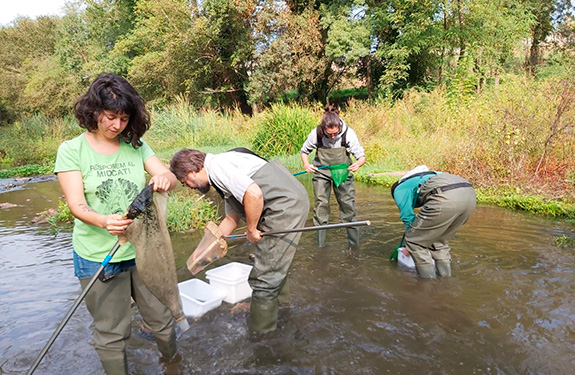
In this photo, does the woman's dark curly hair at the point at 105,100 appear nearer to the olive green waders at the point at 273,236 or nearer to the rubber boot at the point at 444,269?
the olive green waders at the point at 273,236

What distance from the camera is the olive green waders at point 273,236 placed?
2766 millimetres

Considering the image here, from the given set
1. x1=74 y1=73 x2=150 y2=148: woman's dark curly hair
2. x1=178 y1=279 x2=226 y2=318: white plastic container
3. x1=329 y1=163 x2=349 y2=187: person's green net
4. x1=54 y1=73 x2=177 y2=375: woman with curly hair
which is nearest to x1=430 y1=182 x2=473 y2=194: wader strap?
x1=329 y1=163 x2=349 y2=187: person's green net

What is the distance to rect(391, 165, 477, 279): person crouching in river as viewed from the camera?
3.58 meters

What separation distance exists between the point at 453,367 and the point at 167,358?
2.04 meters

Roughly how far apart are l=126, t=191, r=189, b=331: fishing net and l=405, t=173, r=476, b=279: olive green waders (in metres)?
2.43

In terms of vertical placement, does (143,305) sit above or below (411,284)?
above

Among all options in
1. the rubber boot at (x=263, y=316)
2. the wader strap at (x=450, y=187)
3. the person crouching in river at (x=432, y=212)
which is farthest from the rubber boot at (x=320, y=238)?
the rubber boot at (x=263, y=316)

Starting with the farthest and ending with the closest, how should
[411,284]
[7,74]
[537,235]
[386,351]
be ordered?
1. [7,74]
2. [537,235]
3. [411,284]
4. [386,351]

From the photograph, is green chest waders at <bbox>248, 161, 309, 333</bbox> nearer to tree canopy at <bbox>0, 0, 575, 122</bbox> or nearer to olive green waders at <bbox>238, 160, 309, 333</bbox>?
olive green waders at <bbox>238, 160, 309, 333</bbox>

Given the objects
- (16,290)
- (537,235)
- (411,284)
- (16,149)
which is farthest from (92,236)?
(16,149)

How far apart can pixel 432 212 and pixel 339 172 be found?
4.92 feet

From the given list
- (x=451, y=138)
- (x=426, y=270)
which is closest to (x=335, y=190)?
(x=426, y=270)

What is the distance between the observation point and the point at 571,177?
654 centimetres

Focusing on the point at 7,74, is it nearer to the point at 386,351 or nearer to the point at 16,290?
the point at 16,290
